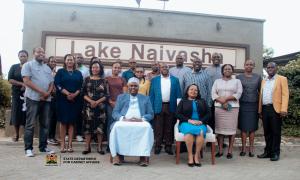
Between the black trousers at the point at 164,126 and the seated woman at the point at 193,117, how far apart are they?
55 cm

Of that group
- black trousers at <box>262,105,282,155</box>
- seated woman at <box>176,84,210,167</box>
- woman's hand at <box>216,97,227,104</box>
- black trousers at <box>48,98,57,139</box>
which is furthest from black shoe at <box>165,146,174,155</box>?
black trousers at <box>48,98,57,139</box>

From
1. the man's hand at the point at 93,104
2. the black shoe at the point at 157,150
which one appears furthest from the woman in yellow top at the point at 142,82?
the black shoe at the point at 157,150

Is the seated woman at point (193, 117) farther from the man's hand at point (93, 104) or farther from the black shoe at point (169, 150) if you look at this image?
the man's hand at point (93, 104)

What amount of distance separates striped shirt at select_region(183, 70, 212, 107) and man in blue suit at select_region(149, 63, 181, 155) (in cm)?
23

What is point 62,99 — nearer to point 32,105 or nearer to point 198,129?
point 32,105

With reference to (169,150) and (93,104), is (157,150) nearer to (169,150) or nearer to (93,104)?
(169,150)

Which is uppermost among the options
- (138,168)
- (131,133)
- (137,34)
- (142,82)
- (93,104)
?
(137,34)

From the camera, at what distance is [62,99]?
666 cm

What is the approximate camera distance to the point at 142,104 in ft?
20.9

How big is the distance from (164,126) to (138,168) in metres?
1.50

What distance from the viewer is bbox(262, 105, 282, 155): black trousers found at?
6.78m

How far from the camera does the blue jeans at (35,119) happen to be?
6.32 m

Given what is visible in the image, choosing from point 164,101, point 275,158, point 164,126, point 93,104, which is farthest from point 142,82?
point 275,158

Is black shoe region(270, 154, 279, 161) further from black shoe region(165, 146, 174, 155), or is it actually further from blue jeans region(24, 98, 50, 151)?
blue jeans region(24, 98, 50, 151)
